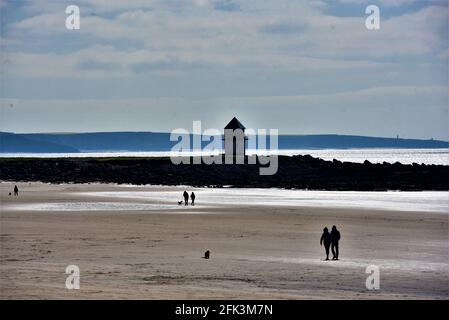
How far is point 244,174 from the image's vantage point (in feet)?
301

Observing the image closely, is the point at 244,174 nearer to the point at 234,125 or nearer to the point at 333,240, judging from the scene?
the point at 234,125

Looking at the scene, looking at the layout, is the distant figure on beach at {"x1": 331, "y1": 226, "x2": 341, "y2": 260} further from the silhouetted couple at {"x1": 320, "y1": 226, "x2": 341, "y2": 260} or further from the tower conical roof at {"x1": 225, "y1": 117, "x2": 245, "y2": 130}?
the tower conical roof at {"x1": 225, "y1": 117, "x2": 245, "y2": 130}

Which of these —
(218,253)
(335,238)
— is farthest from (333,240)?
(218,253)

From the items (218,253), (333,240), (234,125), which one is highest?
(234,125)

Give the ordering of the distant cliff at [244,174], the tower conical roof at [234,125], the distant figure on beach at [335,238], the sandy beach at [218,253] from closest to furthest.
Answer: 1. the sandy beach at [218,253]
2. the distant figure on beach at [335,238]
3. the distant cliff at [244,174]
4. the tower conical roof at [234,125]

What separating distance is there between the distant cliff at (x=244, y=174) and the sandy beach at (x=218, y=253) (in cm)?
3399

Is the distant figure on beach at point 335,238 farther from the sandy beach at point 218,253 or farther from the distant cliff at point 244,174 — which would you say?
the distant cliff at point 244,174

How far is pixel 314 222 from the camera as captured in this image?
38875mm

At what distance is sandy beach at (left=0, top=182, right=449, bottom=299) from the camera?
20.2 metres

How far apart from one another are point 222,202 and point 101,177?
134 feet

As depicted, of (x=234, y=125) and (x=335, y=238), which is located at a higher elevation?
(x=234, y=125)

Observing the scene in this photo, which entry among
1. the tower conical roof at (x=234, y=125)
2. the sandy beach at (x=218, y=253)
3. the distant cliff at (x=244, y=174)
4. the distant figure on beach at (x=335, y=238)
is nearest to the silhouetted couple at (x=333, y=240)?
the distant figure on beach at (x=335, y=238)

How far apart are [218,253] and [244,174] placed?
65.0 metres

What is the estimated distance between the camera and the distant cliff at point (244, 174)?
79438 millimetres
